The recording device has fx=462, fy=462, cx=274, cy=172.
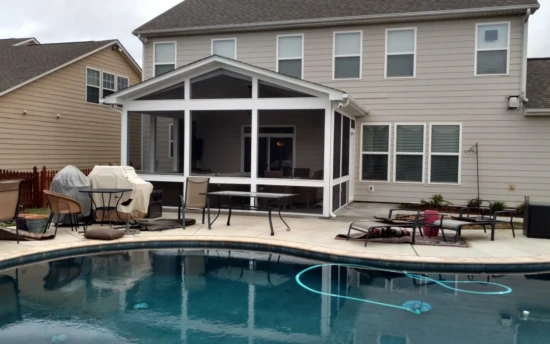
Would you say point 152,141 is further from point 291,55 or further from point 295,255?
point 295,255

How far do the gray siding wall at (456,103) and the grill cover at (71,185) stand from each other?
6.95 m

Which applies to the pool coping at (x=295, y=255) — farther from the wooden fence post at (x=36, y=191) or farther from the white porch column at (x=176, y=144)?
the white porch column at (x=176, y=144)

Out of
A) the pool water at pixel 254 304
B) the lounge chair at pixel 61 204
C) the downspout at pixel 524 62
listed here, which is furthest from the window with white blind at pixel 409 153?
the lounge chair at pixel 61 204

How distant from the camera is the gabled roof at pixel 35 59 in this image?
13.2 m

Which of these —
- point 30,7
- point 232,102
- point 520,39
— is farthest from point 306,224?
point 30,7

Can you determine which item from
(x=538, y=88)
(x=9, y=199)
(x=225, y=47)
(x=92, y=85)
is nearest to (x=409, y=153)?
(x=538, y=88)

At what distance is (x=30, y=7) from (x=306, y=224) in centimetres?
2240

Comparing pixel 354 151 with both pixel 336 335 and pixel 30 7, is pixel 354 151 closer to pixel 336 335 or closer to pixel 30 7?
pixel 336 335

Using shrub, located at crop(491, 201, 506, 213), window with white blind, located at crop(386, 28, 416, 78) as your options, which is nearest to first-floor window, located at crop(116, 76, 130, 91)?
window with white blind, located at crop(386, 28, 416, 78)

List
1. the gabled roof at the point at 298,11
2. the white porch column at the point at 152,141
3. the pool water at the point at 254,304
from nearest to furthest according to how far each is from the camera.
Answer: the pool water at the point at 254,304 < the gabled roof at the point at 298,11 < the white porch column at the point at 152,141

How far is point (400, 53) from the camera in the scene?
12.4m

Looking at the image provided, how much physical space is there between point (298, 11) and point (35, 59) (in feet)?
27.8

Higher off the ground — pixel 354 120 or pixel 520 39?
pixel 520 39

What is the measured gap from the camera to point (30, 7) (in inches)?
960
